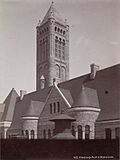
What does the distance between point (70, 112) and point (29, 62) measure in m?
1.68

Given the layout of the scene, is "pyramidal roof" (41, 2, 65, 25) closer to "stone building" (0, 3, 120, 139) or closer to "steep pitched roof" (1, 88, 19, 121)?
"stone building" (0, 3, 120, 139)

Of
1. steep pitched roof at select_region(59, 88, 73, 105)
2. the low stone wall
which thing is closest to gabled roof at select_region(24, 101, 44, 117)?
steep pitched roof at select_region(59, 88, 73, 105)

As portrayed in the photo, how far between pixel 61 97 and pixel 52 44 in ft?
6.02

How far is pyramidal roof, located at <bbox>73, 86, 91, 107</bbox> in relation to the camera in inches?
214

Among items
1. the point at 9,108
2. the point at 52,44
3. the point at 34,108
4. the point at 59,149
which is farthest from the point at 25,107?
the point at 59,149

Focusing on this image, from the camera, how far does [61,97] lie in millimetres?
6324

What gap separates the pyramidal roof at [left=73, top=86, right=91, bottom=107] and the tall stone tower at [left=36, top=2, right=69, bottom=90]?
1.84ft

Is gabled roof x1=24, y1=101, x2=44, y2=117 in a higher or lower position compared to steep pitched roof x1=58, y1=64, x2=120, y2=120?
lower

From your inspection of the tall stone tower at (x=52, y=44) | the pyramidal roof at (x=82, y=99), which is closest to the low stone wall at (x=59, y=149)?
the tall stone tower at (x=52, y=44)

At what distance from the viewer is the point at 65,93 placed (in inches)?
247

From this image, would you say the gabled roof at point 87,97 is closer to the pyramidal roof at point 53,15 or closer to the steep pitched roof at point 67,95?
the steep pitched roof at point 67,95

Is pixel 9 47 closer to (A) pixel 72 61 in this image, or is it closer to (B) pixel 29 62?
(B) pixel 29 62

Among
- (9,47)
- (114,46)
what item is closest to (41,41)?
(9,47)

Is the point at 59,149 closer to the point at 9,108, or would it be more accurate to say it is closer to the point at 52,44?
the point at 9,108
